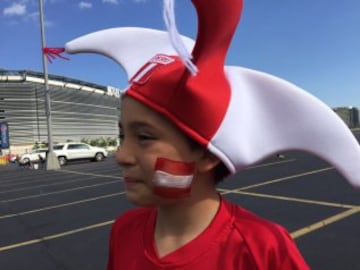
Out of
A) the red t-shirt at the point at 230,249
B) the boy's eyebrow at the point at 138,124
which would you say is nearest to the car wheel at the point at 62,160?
the red t-shirt at the point at 230,249

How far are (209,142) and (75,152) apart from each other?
24688 millimetres

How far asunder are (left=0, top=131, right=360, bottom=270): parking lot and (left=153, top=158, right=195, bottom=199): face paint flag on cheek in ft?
4.12

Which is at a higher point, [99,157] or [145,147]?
[145,147]

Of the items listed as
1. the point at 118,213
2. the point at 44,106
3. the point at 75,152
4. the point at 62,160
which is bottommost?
the point at 44,106

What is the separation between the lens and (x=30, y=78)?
69312 mm

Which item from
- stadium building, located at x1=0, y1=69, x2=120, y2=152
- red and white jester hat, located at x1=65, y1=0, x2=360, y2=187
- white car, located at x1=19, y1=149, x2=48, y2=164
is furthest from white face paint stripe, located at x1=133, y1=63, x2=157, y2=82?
stadium building, located at x1=0, y1=69, x2=120, y2=152

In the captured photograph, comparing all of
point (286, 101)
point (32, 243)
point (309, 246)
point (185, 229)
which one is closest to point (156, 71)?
point (286, 101)

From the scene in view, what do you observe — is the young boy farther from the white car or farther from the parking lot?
the white car

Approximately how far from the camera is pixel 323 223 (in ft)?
17.9

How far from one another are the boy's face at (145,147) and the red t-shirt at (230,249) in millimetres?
174

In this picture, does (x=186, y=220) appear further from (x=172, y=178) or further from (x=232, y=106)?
(x=232, y=106)

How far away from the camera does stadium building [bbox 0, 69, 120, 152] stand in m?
67.7

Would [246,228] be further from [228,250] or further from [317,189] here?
[317,189]

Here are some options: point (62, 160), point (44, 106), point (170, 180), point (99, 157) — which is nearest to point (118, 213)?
point (170, 180)
